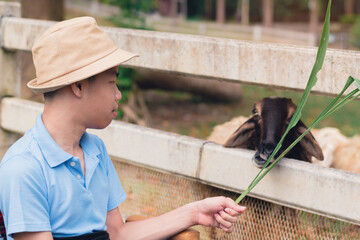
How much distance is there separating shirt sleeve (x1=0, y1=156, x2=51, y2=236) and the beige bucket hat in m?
0.33

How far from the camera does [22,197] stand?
6.81 ft

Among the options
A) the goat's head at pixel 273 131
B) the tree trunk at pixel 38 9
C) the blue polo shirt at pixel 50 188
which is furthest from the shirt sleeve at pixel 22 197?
the tree trunk at pixel 38 9

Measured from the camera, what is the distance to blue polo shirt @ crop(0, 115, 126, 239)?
2074 millimetres

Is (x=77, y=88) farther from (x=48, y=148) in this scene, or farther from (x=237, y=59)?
(x=237, y=59)

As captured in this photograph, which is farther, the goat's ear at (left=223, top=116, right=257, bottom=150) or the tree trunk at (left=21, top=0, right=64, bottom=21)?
the tree trunk at (left=21, top=0, right=64, bottom=21)

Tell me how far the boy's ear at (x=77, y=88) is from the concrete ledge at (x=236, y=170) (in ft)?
3.58

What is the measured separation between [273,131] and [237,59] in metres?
0.46

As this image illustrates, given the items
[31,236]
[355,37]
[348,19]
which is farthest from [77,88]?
[348,19]

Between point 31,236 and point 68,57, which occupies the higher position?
point 68,57

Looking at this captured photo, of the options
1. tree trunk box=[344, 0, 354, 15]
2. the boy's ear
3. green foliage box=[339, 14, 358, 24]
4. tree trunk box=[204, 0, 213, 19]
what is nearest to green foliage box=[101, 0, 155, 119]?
the boy's ear

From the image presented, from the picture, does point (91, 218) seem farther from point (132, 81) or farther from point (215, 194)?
point (132, 81)

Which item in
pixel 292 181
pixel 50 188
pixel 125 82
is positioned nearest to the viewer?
pixel 50 188

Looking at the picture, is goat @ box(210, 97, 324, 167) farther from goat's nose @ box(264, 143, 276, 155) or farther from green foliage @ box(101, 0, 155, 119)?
Result: green foliage @ box(101, 0, 155, 119)

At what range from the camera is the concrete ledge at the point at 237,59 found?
8.91 ft
